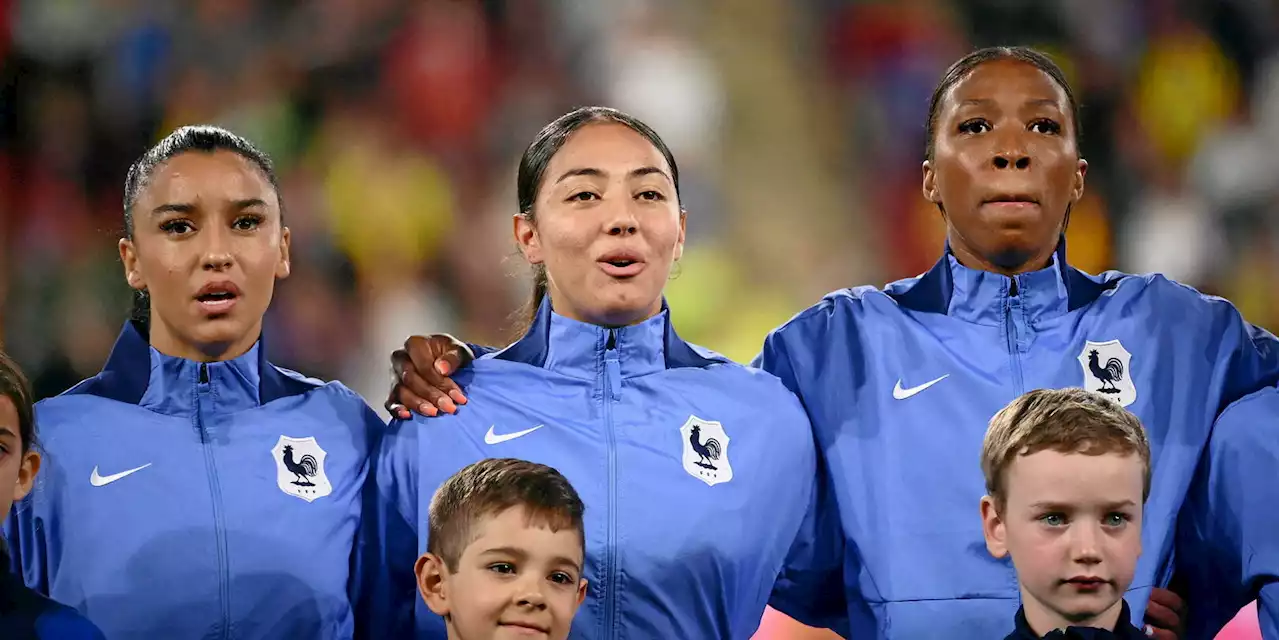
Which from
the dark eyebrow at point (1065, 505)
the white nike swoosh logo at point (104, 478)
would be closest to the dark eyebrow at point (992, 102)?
the dark eyebrow at point (1065, 505)

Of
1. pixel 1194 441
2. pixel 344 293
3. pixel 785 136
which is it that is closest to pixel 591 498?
pixel 1194 441

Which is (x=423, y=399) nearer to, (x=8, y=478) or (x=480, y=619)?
(x=480, y=619)

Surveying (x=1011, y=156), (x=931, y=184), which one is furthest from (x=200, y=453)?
(x=1011, y=156)

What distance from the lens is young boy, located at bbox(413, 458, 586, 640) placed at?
Answer: 2.50m

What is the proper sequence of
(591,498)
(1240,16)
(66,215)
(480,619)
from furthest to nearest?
(1240,16) < (66,215) < (591,498) < (480,619)

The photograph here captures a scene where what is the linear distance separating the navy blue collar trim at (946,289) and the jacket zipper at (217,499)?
4.52ft

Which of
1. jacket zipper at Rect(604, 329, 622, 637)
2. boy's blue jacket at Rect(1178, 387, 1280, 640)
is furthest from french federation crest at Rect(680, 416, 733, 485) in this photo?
boy's blue jacket at Rect(1178, 387, 1280, 640)

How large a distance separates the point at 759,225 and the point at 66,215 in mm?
2429

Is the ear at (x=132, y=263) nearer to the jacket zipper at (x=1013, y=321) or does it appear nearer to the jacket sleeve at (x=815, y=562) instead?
the jacket sleeve at (x=815, y=562)

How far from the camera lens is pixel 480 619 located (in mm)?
2506

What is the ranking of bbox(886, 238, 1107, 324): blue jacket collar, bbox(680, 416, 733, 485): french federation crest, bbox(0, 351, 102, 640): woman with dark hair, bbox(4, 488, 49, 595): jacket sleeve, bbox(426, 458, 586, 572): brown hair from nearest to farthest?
bbox(0, 351, 102, 640): woman with dark hair < bbox(426, 458, 586, 572): brown hair < bbox(4, 488, 49, 595): jacket sleeve < bbox(680, 416, 733, 485): french federation crest < bbox(886, 238, 1107, 324): blue jacket collar

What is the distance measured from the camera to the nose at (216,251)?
287cm

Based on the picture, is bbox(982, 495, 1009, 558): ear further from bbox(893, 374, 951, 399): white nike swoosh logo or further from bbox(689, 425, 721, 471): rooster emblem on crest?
bbox(689, 425, 721, 471): rooster emblem on crest

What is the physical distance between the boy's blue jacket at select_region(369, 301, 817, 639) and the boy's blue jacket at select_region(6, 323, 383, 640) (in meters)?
0.14
